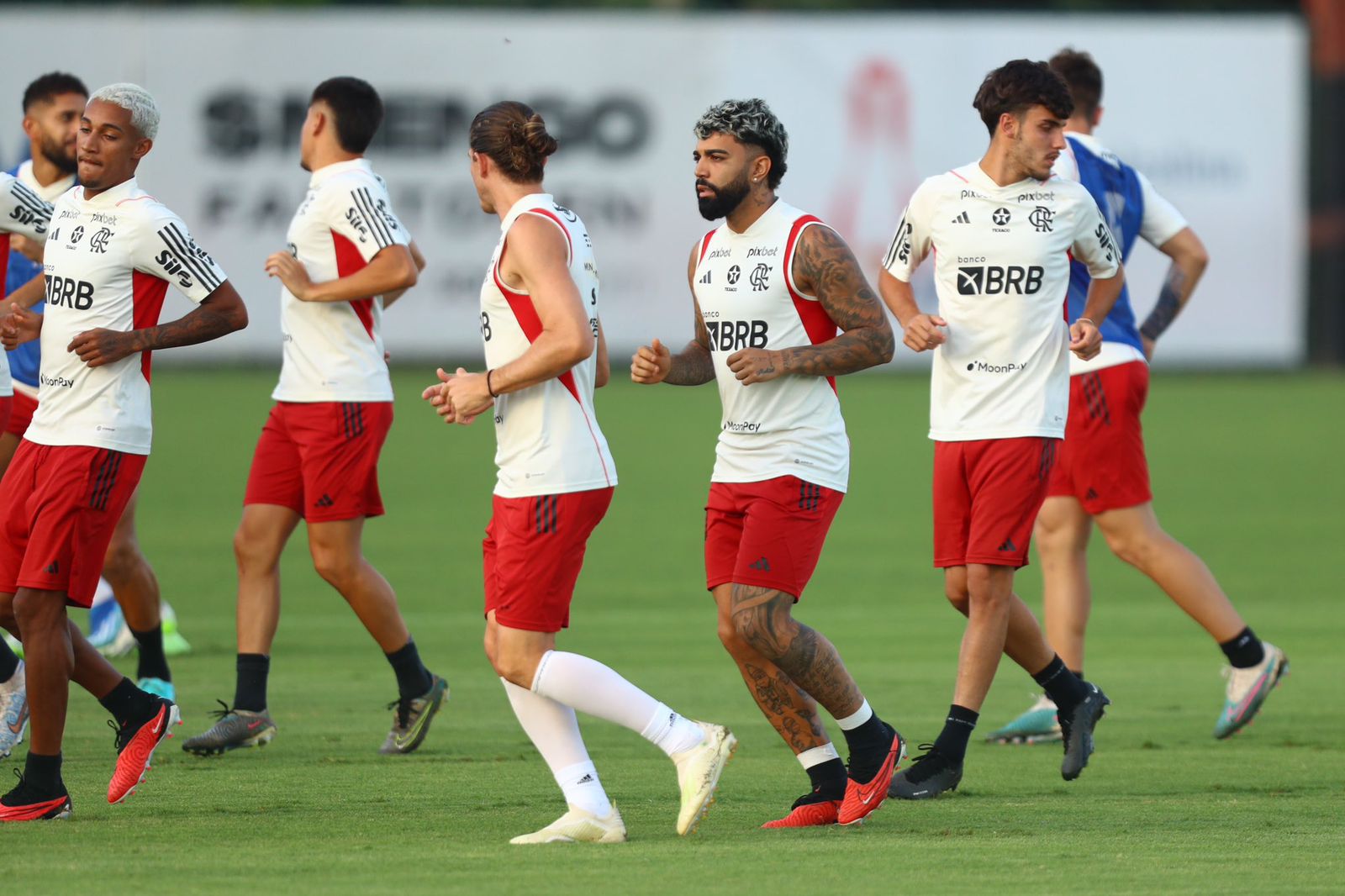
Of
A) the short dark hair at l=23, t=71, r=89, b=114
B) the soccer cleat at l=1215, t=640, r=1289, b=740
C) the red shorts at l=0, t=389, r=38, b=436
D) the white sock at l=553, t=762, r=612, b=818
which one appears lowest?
the soccer cleat at l=1215, t=640, r=1289, b=740

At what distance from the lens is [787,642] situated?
240 inches

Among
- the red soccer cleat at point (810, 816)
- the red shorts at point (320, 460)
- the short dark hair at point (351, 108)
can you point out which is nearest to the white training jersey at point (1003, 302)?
the red soccer cleat at point (810, 816)

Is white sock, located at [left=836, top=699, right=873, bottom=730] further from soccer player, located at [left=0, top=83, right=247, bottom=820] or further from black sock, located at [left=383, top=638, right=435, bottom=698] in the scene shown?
soccer player, located at [left=0, top=83, right=247, bottom=820]

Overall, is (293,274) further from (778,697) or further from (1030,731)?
(1030,731)

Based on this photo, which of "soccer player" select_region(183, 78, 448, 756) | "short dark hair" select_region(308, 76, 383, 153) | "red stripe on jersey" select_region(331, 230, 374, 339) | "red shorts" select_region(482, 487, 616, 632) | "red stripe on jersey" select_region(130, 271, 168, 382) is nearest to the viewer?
"red shorts" select_region(482, 487, 616, 632)

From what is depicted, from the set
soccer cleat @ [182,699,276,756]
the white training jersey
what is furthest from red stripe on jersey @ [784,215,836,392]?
soccer cleat @ [182,699,276,756]

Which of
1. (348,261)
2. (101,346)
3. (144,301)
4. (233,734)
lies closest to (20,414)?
(348,261)

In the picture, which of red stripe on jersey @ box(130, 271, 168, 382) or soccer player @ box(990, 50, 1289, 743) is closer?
red stripe on jersey @ box(130, 271, 168, 382)

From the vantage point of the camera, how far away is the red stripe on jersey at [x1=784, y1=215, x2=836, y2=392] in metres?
6.22

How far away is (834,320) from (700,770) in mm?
1476

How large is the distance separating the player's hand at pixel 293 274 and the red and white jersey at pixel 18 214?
88 centimetres

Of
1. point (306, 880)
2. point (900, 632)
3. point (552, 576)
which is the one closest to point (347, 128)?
point (552, 576)

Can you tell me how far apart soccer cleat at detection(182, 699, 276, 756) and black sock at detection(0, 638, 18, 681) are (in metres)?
0.69

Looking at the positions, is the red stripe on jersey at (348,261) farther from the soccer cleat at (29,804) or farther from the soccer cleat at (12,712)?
the soccer cleat at (29,804)
